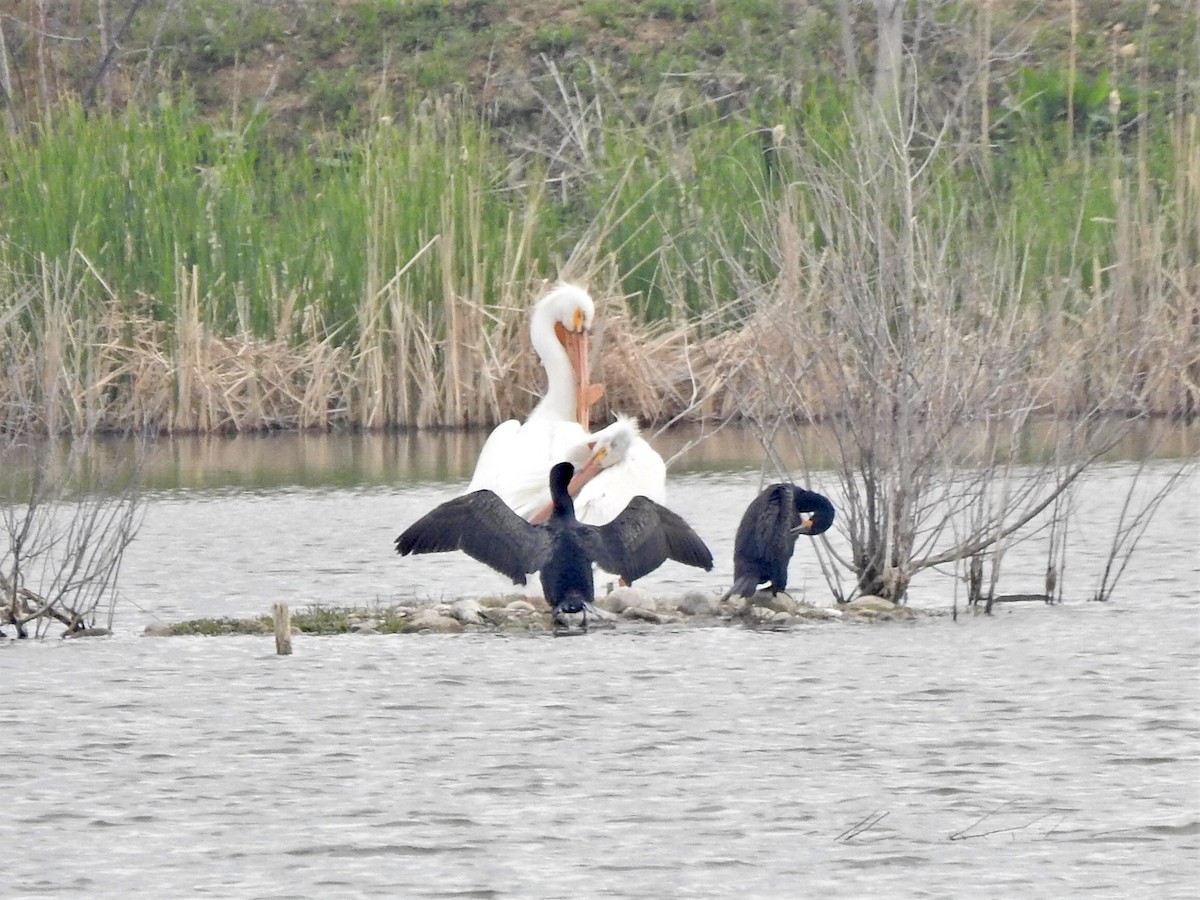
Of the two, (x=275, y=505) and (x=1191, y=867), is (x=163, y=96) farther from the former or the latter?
(x=1191, y=867)

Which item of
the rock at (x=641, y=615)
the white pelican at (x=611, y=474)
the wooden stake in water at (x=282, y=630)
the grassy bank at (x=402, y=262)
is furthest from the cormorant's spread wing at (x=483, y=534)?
the grassy bank at (x=402, y=262)

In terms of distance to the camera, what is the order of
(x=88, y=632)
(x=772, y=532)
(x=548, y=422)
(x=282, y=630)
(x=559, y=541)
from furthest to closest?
(x=548, y=422) < (x=88, y=632) < (x=772, y=532) < (x=559, y=541) < (x=282, y=630)

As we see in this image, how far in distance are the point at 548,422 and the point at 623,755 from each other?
3846 millimetres

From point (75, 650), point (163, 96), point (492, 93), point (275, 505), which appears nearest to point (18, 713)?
point (75, 650)

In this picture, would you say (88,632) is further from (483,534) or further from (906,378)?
(906,378)

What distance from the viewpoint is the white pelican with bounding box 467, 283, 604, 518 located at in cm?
1009

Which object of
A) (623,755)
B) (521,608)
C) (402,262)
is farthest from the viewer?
(402,262)

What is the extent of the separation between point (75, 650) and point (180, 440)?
26.4 ft

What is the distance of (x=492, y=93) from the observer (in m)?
29.6

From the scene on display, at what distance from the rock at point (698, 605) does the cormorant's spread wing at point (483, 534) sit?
27.4 inches

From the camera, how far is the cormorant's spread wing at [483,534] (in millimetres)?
9133

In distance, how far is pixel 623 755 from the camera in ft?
23.3

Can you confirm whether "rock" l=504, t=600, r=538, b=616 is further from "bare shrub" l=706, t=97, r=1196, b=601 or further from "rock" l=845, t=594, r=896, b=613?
"rock" l=845, t=594, r=896, b=613

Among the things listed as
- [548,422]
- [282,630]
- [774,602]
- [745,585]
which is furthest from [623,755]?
[548,422]
